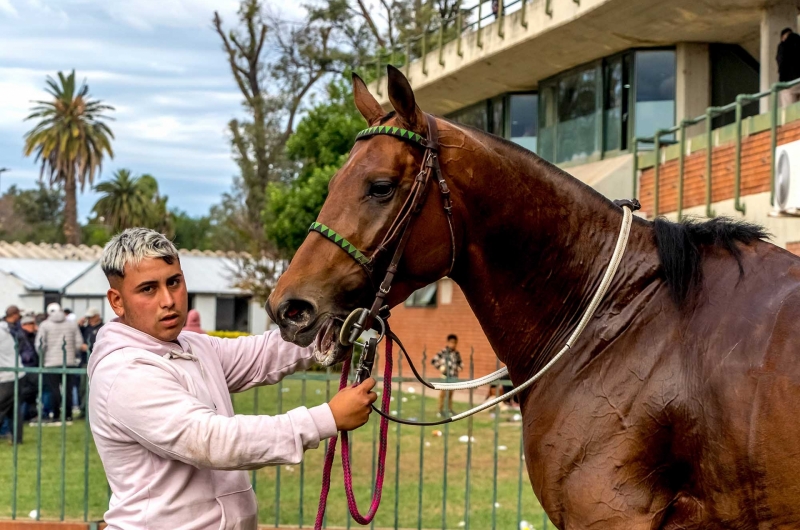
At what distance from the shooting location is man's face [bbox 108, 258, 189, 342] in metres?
3.12

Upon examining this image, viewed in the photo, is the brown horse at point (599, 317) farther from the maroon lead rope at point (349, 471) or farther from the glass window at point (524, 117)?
the glass window at point (524, 117)

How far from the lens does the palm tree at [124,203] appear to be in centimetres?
5838

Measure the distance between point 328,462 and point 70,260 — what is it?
98.3ft

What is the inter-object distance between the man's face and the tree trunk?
49367 millimetres

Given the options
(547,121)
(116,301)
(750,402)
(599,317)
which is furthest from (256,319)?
(750,402)

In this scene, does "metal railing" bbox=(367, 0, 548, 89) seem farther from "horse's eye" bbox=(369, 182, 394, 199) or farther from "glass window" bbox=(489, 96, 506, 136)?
"horse's eye" bbox=(369, 182, 394, 199)

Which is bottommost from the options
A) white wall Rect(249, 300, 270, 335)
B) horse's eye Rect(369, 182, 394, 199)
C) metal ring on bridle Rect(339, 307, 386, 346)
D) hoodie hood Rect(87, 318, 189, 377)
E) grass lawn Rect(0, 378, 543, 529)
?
grass lawn Rect(0, 378, 543, 529)

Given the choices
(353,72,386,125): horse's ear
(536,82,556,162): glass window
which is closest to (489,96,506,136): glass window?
(536,82,556,162): glass window

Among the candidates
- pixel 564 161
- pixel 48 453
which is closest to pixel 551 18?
pixel 564 161

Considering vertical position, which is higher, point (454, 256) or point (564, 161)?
point (564, 161)

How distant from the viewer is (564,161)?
20000 millimetres

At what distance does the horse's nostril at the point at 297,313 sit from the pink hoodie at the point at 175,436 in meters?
0.31

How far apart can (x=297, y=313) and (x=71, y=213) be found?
52513 millimetres

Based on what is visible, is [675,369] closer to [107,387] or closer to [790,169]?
[107,387]
